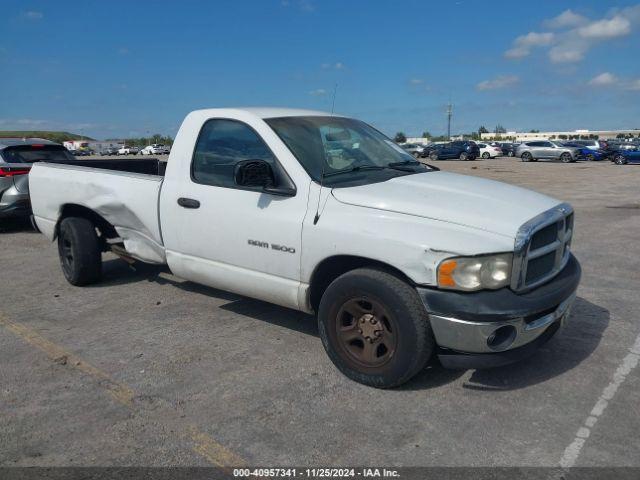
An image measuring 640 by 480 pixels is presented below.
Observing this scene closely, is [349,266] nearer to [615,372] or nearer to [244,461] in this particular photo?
[244,461]

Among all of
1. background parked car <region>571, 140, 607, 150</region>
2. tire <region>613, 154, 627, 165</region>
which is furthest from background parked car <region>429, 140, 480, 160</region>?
tire <region>613, 154, 627, 165</region>

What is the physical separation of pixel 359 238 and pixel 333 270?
48cm

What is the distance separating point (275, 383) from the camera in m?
3.76

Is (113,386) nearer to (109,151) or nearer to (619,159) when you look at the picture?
(619,159)

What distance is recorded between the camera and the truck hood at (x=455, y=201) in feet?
11.0

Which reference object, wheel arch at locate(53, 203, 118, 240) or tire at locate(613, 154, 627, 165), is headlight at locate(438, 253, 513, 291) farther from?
tire at locate(613, 154, 627, 165)

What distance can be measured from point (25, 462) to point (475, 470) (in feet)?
7.73

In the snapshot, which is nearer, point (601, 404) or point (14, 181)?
point (601, 404)

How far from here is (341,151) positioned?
433 centimetres

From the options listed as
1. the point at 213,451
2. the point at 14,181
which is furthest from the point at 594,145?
the point at 213,451

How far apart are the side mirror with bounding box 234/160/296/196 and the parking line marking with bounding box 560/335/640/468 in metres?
2.34

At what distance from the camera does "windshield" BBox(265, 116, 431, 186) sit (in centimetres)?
405

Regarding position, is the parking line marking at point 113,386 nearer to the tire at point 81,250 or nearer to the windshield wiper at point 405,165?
the tire at point 81,250

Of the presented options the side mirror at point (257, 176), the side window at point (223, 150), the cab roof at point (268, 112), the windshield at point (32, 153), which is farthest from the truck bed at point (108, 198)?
the windshield at point (32, 153)
